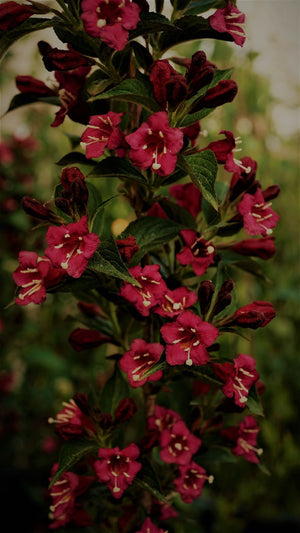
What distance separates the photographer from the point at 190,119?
668mm

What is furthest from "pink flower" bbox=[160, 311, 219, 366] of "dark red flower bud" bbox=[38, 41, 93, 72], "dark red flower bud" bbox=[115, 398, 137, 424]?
"dark red flower bud" bbox=[38, 41, 93, 72]

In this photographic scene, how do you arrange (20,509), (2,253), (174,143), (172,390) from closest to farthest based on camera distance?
1. (174,143)
2. (172,390)
3. (20,509)
4. (2,253)

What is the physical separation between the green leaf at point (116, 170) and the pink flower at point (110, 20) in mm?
141

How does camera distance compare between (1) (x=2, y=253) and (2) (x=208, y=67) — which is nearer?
(2) (x=208, y=67)

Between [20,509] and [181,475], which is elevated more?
[181,475]

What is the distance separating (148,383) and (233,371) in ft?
0.62

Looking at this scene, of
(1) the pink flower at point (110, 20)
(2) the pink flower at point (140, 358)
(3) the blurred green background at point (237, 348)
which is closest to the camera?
(1) the pink flower at point (110, 20)

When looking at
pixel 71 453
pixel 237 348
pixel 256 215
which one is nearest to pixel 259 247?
pixel 256 215

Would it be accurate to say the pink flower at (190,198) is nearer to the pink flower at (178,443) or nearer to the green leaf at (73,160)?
the green leaf at (73,160)

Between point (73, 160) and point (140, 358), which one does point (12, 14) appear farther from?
point (140, 358)

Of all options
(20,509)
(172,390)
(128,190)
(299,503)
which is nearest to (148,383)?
(172,390)

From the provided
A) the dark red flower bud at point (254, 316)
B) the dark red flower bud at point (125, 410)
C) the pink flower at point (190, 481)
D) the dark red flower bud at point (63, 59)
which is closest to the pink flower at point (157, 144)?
the dark red flower bud at point (63, 59)

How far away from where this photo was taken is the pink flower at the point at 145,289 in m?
0.65

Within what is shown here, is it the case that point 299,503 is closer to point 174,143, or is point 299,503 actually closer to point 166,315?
point 166,315
